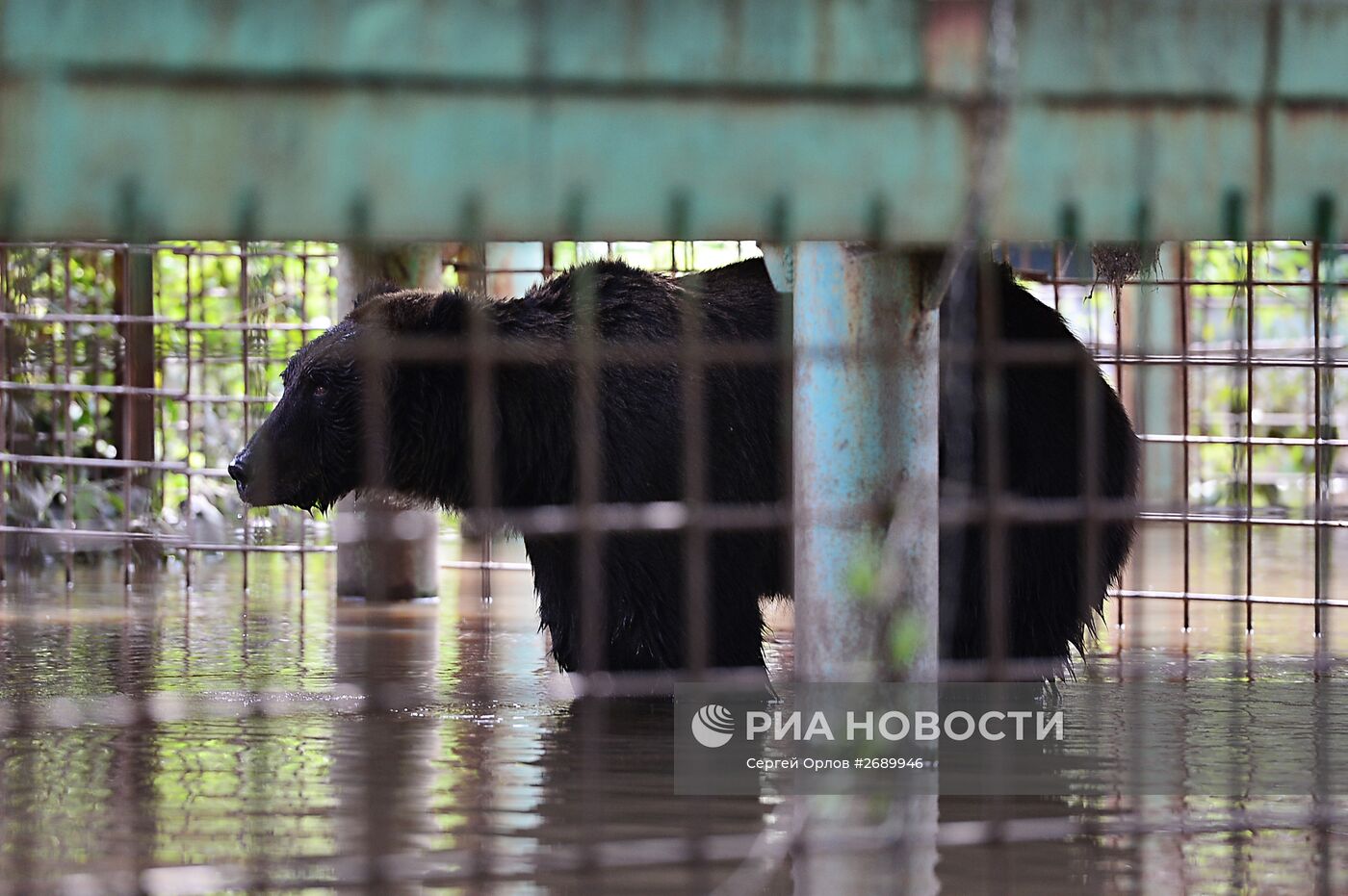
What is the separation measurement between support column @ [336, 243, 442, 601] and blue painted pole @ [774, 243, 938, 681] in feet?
18.9

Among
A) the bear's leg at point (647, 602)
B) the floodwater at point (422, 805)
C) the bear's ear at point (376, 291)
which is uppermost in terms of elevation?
the bear's ear at point (376, 291)

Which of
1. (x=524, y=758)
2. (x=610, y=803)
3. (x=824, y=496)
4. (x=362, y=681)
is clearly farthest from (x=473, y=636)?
(x=824, y=496)

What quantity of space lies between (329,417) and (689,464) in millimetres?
3756

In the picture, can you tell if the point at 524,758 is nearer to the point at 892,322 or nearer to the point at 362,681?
the point at 362,681

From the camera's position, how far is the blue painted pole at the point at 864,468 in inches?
110

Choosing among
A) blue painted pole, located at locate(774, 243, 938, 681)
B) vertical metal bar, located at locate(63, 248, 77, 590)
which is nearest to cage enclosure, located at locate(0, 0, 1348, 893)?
blue painted pole, located at locate(774, 243, 938, 681)

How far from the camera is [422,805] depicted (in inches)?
178

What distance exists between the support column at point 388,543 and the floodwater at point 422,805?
1.50 meters

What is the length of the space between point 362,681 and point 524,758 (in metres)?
1.58

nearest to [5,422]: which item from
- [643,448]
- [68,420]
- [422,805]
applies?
[68,420]

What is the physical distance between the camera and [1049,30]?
2.53 m

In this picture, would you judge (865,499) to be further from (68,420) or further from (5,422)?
(5,422)

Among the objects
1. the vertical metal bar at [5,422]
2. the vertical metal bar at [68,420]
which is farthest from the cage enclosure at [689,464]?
the vertical metal bar at [68,420]

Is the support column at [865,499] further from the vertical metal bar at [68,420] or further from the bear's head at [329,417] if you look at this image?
the vertical metal bar at [68,420]
